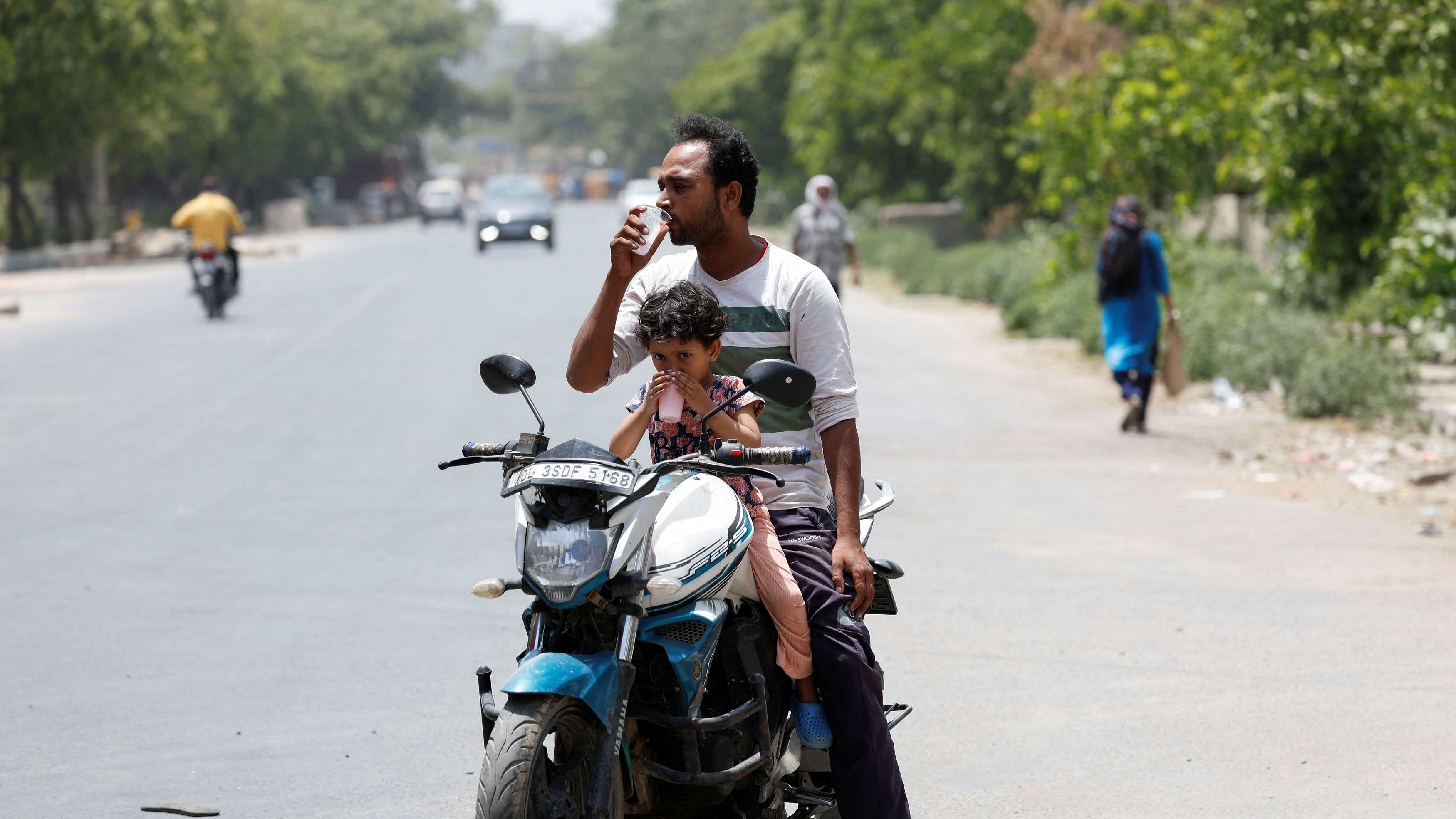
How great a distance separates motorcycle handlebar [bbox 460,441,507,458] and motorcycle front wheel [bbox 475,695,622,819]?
59 centimetres

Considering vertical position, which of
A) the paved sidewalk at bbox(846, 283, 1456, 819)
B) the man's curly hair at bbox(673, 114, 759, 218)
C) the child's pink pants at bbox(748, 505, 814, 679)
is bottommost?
the paved sidewalk at bbox(846, 283, 1456, 819)

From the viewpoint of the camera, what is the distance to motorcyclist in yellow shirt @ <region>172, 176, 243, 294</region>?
2272 centimetres

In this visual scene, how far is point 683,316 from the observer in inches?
154

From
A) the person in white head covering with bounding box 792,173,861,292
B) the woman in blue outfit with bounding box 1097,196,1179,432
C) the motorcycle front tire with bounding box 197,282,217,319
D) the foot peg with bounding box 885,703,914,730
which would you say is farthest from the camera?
the motorcycle front tire with bounding box 197,282,217,319

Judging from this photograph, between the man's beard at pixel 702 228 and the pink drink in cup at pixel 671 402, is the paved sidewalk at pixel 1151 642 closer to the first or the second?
the pink drink in cup at pixel 671 402

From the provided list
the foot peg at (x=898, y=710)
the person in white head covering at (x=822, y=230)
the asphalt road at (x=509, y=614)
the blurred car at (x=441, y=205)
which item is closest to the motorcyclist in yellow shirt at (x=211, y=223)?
the asphalt road at (x=509, y=614)

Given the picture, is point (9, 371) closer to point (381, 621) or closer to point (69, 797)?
point (381, 621)

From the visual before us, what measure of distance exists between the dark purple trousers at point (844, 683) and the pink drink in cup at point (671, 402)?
376 mm

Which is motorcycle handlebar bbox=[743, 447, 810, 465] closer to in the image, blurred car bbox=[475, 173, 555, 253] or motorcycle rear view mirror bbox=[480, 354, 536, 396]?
motorcycle rear view mirror bbox=[480, 354, 536, 396]

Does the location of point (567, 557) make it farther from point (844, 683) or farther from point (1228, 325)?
point (1228, 325)

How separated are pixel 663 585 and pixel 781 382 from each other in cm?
49

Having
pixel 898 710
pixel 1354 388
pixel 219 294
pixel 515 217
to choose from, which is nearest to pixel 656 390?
pixel 898 710

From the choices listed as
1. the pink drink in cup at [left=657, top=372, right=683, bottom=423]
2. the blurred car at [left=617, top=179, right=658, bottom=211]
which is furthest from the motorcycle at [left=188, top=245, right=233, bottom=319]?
the blurred car at [left=617, top=179, right=658, bottom=211]

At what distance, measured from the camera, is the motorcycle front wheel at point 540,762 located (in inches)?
137
